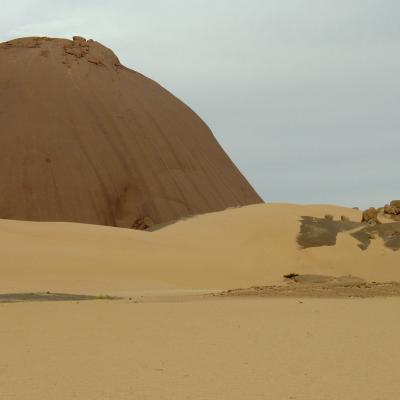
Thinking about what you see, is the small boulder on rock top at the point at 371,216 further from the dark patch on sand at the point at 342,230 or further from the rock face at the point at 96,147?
the rock face at the point at 96,147

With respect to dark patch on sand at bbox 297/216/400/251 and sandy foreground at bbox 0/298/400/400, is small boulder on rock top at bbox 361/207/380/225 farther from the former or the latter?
sandy foreground at bbox 0/298/400/400

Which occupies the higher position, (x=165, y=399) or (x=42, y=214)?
(x=42, y=214)

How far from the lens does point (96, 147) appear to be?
42.1 metres

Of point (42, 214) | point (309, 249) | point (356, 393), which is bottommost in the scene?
point (356, 393)

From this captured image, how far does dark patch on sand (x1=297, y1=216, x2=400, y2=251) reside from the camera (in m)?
23.7

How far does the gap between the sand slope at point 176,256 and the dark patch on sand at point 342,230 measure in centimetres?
27

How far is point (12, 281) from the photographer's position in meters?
18.6

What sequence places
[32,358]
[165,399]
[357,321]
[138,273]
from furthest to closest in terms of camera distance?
[138,273] → [357,321] → [32,358] → [165,399]

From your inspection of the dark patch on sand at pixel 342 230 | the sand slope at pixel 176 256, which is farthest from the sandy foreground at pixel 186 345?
the dark patch on sand at pixel 342 230

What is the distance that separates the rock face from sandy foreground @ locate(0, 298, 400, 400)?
2931 centimetres

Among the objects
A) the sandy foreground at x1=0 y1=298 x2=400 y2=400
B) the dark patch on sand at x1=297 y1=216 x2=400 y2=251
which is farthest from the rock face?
the sandy foreground at x1=0 y1=298 x2=400 y2=400

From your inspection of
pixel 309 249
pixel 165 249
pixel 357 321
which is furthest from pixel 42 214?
pixel 357 321

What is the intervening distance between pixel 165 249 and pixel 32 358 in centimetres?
1714

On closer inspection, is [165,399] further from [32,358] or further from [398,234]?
[398,234]
